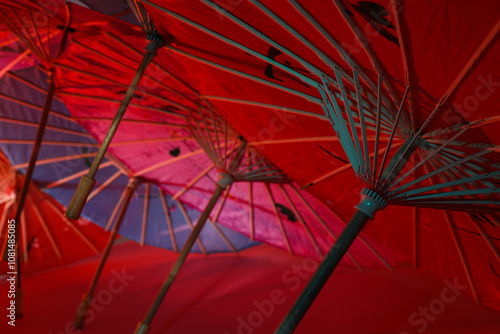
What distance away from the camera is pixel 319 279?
2.81 m

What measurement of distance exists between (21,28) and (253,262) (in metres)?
5.70

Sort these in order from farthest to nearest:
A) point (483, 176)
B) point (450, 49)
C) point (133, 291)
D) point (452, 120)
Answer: point (133, 291)
point (452, 120)
point (483, 176)
point (450, 49)

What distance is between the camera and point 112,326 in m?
5.84

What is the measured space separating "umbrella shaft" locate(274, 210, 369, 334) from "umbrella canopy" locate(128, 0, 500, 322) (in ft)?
0.92

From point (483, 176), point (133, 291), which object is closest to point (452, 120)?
point (483, 176)

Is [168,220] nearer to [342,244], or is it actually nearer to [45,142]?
[45,142]

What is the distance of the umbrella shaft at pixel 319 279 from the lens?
2719mm

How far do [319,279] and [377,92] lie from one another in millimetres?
1363

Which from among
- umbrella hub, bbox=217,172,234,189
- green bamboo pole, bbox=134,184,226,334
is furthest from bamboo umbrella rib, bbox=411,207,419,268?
green bamboo pole, bbox=134,184,226,334

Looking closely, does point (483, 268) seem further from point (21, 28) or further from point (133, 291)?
point (21, 28)

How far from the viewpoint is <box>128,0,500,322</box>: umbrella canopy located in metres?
2.48

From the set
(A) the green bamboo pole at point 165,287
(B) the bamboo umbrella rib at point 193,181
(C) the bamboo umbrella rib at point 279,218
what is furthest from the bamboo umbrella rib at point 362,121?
(B) the bamboo umbrella rib at point 193,181

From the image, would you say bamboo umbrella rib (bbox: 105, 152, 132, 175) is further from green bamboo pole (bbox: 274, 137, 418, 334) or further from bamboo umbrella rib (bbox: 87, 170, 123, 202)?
green bamboo pole (bbox: 274, 137, 418, 334)

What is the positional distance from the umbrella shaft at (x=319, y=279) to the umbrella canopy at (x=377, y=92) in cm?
28
